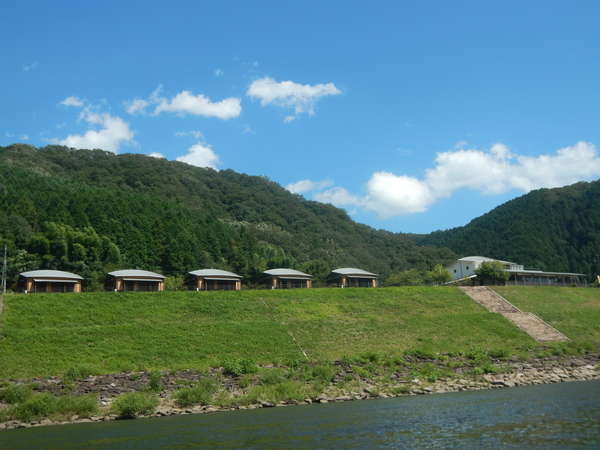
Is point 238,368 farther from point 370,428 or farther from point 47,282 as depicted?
point 47,282


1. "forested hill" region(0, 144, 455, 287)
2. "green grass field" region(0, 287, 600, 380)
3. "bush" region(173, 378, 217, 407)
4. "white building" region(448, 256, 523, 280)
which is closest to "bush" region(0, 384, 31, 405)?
"green grass field" region(0, 287, 600, 380)

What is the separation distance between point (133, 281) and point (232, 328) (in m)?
17.7

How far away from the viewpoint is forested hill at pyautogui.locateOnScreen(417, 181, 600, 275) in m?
108

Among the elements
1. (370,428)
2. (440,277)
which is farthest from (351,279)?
(370,428)

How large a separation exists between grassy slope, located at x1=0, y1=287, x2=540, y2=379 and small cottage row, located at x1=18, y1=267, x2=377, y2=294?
6320 millimetres

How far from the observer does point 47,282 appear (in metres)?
50.9

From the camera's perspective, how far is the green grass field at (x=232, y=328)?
116 ft

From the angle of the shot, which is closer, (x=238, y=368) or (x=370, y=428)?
(x=370, y=428)

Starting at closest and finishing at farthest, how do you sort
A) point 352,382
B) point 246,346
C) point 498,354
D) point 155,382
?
point 155,382
point 352,382
point 246,346
point 498,354

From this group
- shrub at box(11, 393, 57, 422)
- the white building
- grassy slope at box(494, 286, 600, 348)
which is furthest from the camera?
the white building

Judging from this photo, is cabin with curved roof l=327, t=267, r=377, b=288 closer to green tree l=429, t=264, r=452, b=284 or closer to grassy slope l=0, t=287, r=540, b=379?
grassy slope l=0, t=287, r=540, b=379

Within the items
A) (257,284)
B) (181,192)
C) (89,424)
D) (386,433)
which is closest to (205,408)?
(89,424)

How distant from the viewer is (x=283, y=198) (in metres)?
158

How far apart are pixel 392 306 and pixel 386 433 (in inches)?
1309
